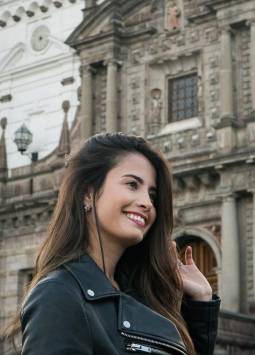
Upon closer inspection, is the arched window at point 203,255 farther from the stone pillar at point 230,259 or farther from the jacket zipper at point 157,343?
the jacket zipper at point 157,343

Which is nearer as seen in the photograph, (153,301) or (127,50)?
(153,301)

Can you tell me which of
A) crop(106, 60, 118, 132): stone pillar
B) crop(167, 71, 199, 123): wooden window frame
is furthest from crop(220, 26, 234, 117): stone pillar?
crop(106, 60, 118, 132): stone pillar

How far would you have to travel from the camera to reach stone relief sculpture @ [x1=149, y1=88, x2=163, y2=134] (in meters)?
27.5

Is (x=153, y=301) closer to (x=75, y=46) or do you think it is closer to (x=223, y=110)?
(x=223, y=110)

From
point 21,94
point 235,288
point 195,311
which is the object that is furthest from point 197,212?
point 195,311

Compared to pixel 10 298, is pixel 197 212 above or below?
above

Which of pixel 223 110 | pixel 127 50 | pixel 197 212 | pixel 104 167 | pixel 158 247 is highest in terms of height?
pixel 127 50

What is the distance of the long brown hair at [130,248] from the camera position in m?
3.21

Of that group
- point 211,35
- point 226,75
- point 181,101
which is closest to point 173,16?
point 211,35

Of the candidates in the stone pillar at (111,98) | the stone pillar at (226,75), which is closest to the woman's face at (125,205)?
the stone pillar at (226,75)

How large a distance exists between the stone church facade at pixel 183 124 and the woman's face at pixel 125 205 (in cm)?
1859

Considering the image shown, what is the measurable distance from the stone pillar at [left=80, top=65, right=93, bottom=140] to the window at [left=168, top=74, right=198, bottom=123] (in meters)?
2.53

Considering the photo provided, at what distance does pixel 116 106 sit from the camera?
92.0 feet

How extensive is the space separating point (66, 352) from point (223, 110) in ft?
75.4
